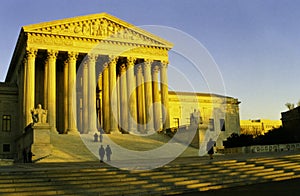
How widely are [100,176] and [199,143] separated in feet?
66.7

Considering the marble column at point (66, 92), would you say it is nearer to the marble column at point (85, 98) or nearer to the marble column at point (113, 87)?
the marble column at point (85, 98)

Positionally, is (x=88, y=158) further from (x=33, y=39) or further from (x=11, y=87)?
(x=11, y=87)

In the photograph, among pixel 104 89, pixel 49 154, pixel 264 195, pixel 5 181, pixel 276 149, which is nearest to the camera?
pixel 264 195

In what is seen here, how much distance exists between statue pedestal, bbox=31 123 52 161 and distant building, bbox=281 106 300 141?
3096 cm

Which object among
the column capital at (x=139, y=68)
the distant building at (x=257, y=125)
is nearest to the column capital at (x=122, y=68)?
the column capital at (x=139, y=68)

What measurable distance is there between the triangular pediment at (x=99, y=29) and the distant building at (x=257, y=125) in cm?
4719

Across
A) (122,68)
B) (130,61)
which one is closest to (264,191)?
(130,61)

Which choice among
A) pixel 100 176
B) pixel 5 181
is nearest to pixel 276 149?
pixel 100 176

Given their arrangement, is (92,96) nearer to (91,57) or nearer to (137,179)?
(91,57)

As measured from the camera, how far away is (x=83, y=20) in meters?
46.6

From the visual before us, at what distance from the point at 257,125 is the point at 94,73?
60.4 metres

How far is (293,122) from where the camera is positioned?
49.4 metres

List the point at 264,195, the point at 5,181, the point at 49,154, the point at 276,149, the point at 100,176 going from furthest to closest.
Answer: the point at 276,149 → the point at 49,154 → the point at 100,176 → the point at 5,181 → the point at 264,195

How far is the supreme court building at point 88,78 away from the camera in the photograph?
44.7 metres
